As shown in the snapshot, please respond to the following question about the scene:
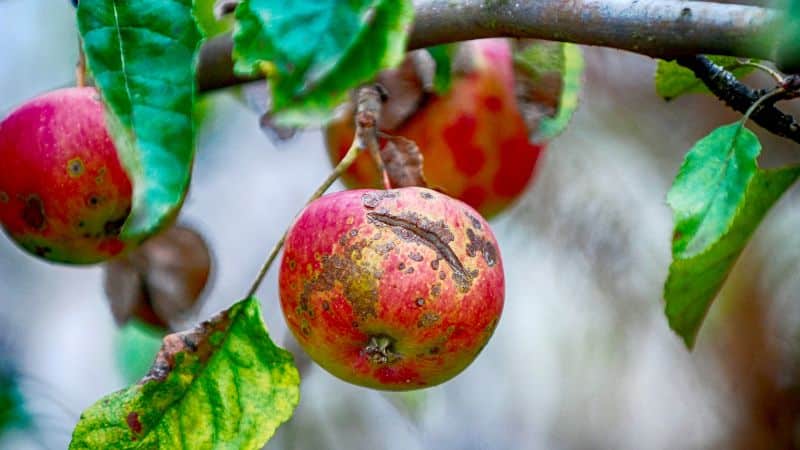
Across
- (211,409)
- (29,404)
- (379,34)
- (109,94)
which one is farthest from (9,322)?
(379,34)

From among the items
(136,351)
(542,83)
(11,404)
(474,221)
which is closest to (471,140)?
(542,83)

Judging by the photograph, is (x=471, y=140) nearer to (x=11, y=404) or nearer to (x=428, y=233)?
(x=428, y=233)

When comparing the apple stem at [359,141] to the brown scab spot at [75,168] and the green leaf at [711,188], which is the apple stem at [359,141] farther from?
the green leaf at [711,188]

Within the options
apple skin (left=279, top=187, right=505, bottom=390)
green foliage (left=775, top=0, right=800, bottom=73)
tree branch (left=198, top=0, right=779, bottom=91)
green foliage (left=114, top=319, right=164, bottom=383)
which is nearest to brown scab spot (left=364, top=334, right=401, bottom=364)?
apple skin (left=279, top=187, right=505, bottom=390)

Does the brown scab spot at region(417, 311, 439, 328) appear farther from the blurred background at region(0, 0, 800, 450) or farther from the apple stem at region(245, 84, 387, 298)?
the blurred background at region(0, 0, 800, 450)

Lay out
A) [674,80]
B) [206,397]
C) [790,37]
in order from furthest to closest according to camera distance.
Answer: [674,80] < [206,397] < [790,37]

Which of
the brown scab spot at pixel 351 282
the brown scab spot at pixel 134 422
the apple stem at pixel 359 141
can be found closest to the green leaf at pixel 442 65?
the apple stem at pixel 359 141
